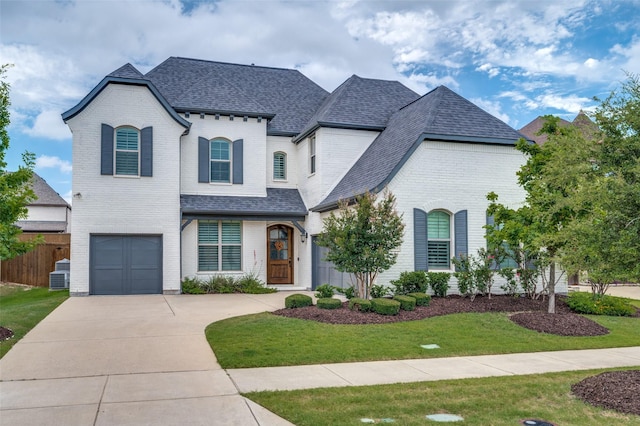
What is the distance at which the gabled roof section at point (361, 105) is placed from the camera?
20.1 metres

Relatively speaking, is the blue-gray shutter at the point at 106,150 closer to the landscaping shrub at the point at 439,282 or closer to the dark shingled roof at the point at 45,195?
the landscaping shrub at the point at 439,282

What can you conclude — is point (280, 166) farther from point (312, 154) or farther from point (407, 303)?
point (407, 303)

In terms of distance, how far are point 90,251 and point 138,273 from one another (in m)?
1.72

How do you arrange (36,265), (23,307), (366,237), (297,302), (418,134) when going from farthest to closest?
1. (36,265)
2. (418,134)
3. (23,307)
4. (297,302)
5. (366,237)

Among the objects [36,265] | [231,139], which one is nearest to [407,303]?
[231,139]

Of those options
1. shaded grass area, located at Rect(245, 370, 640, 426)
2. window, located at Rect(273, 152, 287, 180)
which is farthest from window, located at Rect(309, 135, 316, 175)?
shaded grass area, located at Rect(245, 370, 640, 426)

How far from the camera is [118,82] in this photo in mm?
18844

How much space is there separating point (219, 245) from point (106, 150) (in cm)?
514

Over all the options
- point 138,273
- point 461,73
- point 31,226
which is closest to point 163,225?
point 138,273

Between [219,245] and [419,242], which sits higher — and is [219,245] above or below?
below

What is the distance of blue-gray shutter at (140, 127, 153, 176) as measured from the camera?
19031mm

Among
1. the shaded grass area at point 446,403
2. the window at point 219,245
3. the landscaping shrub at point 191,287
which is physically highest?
the window at point 219,245

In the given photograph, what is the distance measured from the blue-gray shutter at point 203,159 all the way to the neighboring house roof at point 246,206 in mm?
724

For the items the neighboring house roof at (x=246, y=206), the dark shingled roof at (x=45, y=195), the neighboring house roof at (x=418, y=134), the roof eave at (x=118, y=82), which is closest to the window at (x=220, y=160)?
the neighboring house roof at (x=246, y=206)
